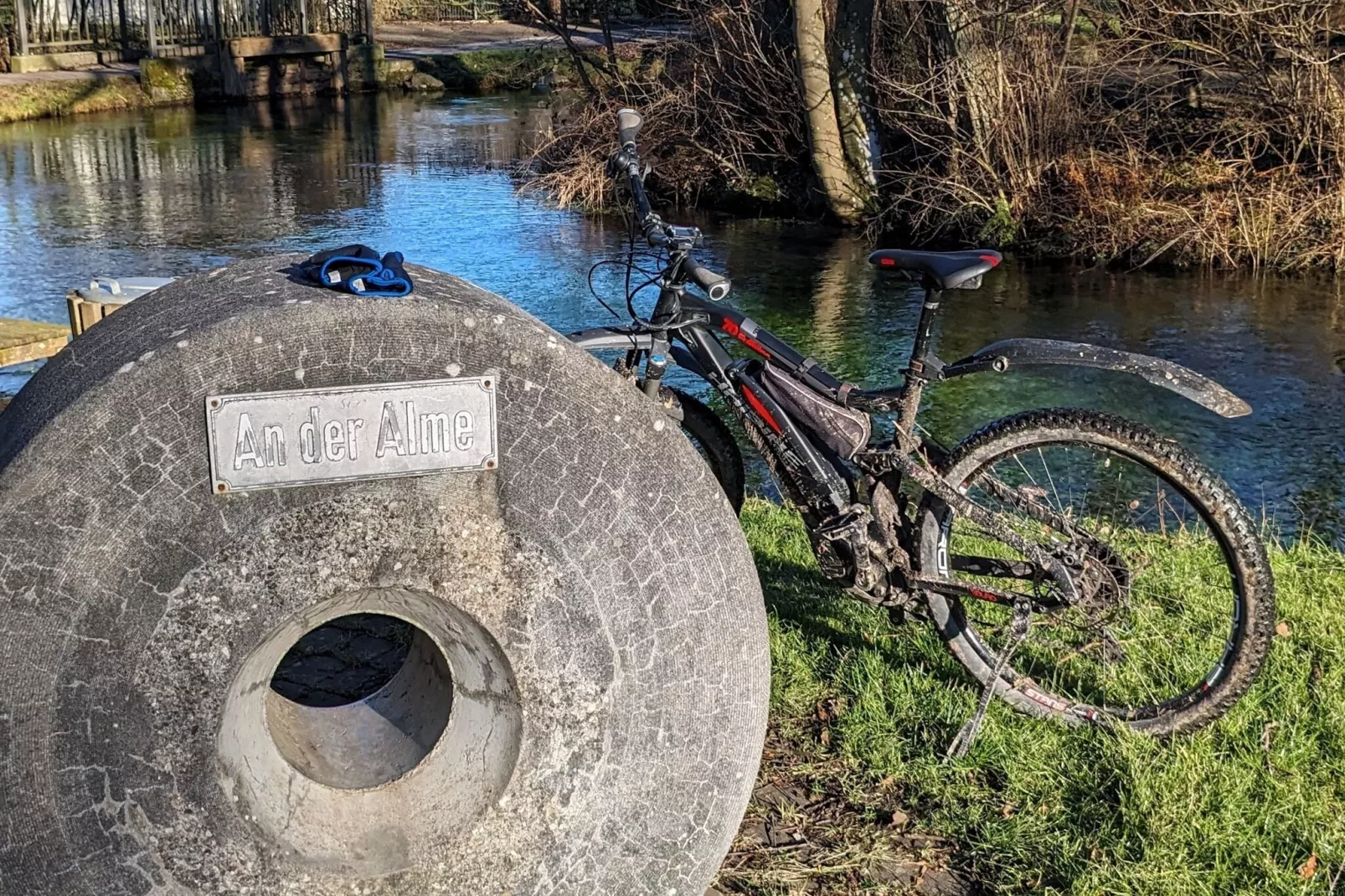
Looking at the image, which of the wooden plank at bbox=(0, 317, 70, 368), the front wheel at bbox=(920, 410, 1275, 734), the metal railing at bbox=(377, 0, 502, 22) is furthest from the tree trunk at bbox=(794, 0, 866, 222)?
the metal railing at bbox=(377, 0, 502, 22)

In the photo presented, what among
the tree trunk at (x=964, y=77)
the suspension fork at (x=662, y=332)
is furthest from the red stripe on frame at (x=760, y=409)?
the tree trunk at (x=964, y=77)

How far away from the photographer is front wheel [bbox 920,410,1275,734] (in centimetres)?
395

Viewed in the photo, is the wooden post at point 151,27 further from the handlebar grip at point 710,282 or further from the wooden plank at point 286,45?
the handlebar grip at point 710,282

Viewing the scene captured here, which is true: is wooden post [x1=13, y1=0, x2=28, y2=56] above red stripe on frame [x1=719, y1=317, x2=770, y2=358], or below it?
above

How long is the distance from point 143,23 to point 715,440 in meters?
25.5

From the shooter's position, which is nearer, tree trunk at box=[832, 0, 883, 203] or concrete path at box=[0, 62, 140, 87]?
tree trunk at box=[832, 0, 883, 203]

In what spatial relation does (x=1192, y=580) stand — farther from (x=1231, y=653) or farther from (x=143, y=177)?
(x=143, y=177)

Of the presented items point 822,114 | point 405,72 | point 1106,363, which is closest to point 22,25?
point 405,72

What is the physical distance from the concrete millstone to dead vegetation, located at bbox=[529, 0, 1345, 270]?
→ 9804 mm

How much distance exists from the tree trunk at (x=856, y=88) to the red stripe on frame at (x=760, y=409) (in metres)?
10.6

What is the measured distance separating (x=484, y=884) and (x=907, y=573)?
5.89ft

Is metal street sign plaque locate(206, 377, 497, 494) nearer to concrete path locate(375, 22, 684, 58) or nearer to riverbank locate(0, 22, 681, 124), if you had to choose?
riverbank locate(0, 22, 681, 124)

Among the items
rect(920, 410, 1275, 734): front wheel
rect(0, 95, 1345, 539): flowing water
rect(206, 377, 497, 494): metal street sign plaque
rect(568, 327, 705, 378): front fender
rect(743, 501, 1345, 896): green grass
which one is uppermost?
rect(206, 377, 497, 494): metal street sign plaque

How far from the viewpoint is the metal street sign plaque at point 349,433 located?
2.68 m
